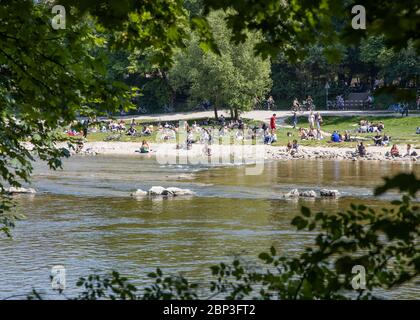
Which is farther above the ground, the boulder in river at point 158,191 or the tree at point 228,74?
the tree at point 228,74

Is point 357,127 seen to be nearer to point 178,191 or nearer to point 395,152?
point 395,152

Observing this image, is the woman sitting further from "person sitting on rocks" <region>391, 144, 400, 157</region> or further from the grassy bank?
"person sitting on rocks" <region>391, 144, 400, 157</region>

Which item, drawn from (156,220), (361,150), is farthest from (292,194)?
(361,150)

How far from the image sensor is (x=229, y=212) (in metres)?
31.2

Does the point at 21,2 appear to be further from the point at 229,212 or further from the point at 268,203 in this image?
the point at 268,203

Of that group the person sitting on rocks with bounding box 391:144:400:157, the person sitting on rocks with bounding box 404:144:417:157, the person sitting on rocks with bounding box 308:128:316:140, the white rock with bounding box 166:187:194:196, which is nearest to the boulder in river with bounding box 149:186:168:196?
the white rock with bounding box 166:187:194:196

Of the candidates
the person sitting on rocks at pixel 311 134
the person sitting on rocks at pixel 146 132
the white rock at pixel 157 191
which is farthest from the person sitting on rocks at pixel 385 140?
the white rock at pixel 157 191

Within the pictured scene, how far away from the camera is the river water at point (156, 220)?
2202cm

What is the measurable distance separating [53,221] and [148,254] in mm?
6800

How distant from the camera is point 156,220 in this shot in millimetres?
29234

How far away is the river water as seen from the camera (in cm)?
2202

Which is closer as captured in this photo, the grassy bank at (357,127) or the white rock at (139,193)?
the white rock at (139,193)

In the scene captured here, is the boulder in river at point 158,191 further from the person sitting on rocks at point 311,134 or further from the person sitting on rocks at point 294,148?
the person sitting on rocks at point 311,134
